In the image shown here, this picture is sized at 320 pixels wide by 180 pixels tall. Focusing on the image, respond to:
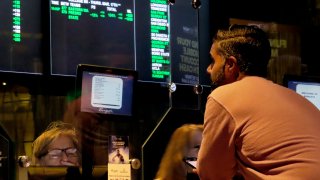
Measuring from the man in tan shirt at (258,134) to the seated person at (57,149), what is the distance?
53.1 inches

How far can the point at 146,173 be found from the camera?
3283 millimetres

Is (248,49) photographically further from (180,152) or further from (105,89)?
(180,152)

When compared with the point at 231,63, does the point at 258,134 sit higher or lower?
lower

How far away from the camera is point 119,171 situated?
3.04 metres

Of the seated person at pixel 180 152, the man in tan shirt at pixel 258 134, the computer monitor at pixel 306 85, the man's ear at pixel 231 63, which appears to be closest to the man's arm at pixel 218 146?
the man in tan shirt at pixel 258 134

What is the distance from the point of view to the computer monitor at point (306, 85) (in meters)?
3.80

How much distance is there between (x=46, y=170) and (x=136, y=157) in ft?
1.99

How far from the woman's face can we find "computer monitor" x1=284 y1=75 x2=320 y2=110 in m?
1.45

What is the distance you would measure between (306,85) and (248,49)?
6.77 feet

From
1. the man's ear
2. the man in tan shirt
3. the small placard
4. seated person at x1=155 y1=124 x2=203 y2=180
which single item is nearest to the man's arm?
the man in tan shirt

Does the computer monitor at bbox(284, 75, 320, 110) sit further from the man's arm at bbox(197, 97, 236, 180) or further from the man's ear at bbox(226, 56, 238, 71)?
the man's arm at bbox(197, 97, 236, 180)

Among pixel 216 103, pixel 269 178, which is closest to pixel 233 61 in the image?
pixel 216 103

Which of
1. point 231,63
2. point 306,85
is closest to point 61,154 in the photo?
point 231,63

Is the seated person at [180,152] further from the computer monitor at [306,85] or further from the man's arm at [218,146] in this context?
the man's arm at [218,146]
